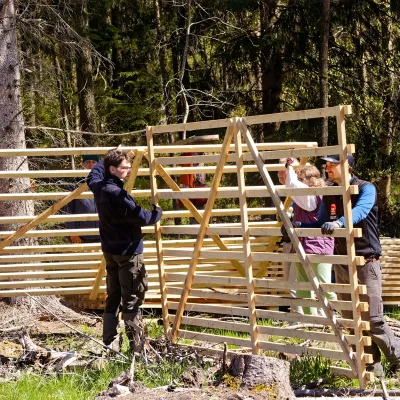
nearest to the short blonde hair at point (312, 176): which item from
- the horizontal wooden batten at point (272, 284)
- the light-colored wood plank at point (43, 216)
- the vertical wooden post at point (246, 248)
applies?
the vertical wooden post at point (246, 248)

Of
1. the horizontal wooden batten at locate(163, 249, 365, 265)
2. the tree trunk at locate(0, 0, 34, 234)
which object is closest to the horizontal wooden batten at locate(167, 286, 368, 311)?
the horizontal wooden batten at locate(163, 249, 365, 265)

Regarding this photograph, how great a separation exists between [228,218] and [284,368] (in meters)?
13.0

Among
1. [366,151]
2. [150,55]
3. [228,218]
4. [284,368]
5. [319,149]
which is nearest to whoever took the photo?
[284,368]

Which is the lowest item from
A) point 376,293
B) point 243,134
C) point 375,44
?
point 376,293

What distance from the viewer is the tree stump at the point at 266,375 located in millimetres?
5410

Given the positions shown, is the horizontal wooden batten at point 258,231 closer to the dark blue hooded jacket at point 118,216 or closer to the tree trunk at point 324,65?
the dark blue hooded jacket at point 118,216

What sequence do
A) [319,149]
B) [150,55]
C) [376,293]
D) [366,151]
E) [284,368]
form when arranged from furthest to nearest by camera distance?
[150,55]
[366,151]
[376,293]
[319,149]
[284,368]

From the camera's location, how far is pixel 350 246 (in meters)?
6.13

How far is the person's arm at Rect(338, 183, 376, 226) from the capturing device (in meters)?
6.37

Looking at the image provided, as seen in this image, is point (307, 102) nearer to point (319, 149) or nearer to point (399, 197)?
point (399, 197)

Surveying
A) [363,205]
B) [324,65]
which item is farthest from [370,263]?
[324,65]

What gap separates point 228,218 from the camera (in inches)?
728

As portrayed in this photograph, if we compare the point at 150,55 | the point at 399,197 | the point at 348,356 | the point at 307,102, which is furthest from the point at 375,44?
the point at 348,356

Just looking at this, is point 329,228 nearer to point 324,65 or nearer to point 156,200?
point 156,200
